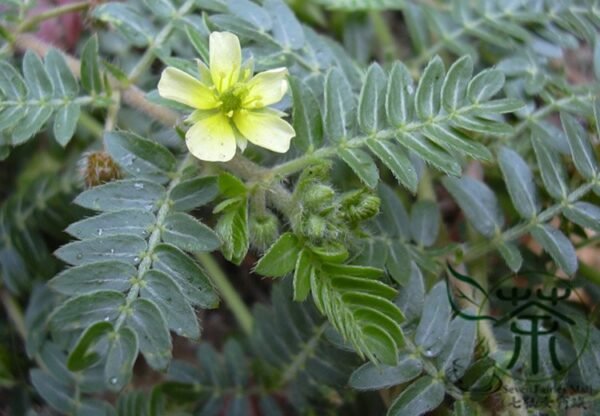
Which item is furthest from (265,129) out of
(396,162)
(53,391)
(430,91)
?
(53,391)

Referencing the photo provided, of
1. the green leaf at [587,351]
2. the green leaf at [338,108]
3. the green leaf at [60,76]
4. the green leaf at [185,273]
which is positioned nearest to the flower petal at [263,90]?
the green leaf at [338,108]

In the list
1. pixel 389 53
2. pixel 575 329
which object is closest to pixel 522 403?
pixel 575 329

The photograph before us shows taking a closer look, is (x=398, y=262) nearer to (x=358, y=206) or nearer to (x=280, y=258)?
(x=358, y=206)

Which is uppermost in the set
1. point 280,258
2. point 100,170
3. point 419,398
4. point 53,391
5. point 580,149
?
point 580,149

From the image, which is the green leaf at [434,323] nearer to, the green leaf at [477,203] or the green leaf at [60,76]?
the green leaf at [477,203]

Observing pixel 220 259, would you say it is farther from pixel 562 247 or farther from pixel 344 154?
pixel 562 247
